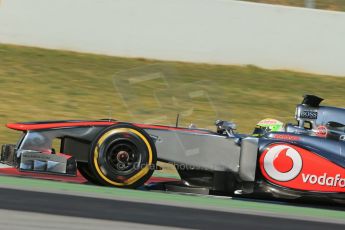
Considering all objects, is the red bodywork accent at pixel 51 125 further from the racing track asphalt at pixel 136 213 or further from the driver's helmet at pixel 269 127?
the driver's helmet at pixel 269 127

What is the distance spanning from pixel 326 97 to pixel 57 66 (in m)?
5.33

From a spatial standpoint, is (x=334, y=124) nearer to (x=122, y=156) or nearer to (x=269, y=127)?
(x=269, y=127)

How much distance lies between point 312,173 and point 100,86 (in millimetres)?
7163

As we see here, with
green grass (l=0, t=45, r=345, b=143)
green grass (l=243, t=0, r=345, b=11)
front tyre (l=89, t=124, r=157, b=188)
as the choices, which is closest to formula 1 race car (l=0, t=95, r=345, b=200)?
front tyre (l=89, t=124, r=157, b=188)

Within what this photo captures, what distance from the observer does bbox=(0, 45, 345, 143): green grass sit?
38.8 ft

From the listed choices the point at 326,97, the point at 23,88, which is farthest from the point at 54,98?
the point at 326,97

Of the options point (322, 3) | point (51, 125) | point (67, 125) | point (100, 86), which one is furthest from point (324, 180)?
point (322, 3)

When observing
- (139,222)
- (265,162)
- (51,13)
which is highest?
(51,13)

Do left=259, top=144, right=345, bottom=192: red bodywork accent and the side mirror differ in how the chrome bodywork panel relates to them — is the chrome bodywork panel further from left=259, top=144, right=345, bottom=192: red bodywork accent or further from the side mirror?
the side mirror

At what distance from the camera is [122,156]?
6.59 meters

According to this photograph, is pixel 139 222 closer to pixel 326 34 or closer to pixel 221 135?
pixel 221 135

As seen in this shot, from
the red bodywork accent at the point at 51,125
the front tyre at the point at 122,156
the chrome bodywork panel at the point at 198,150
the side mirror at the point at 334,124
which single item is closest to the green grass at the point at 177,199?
the front tyre at the point at 122,156

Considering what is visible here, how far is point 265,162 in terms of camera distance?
21.8 feet

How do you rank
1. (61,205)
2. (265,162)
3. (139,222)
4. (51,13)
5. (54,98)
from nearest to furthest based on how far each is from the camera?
1. (139,222)
2. (61,205)
3. (265,162)
4. (54,98)
5. (51,13)
